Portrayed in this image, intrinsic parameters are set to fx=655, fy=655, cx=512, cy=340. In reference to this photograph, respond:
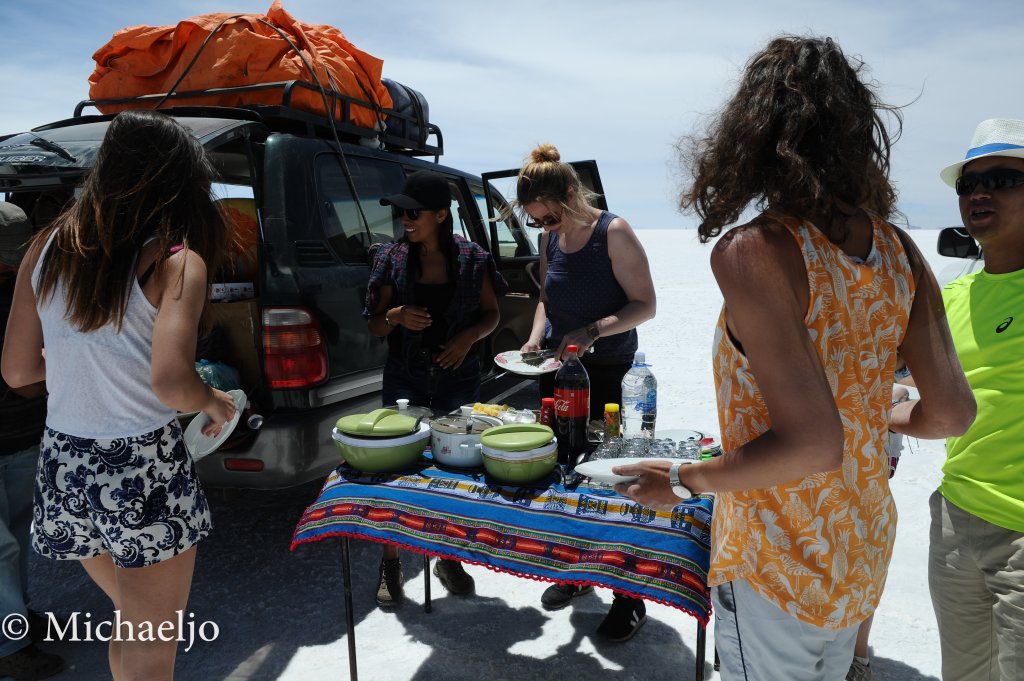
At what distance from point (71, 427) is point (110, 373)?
187 millimetres

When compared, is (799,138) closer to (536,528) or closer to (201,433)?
(536,528)

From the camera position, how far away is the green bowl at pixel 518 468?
1.99 m

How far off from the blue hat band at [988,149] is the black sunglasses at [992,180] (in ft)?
0.18

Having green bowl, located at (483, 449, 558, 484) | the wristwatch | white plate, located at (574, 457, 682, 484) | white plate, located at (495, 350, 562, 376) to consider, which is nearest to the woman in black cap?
white plate, located at (495, 350, 562, 376)

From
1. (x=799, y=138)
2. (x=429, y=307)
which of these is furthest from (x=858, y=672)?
(x=429, y=307)

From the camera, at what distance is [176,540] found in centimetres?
182

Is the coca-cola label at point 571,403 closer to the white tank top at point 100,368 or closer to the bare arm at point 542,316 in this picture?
the bare arm at point 542,316

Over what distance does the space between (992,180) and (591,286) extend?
1456mm

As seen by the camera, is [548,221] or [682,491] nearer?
[682,491]

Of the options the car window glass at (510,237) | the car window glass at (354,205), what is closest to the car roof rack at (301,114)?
the car window glass at (354,205)

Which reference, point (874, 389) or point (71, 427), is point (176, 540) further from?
point (874, 389)

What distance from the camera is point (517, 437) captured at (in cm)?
206

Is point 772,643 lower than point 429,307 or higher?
lower

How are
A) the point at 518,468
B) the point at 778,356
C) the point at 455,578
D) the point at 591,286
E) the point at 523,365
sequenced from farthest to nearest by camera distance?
1. the point at 455,578
2. the point at 591,286
3. the point at 523,365
4. the point at 518,468
5. the point at 778,356
